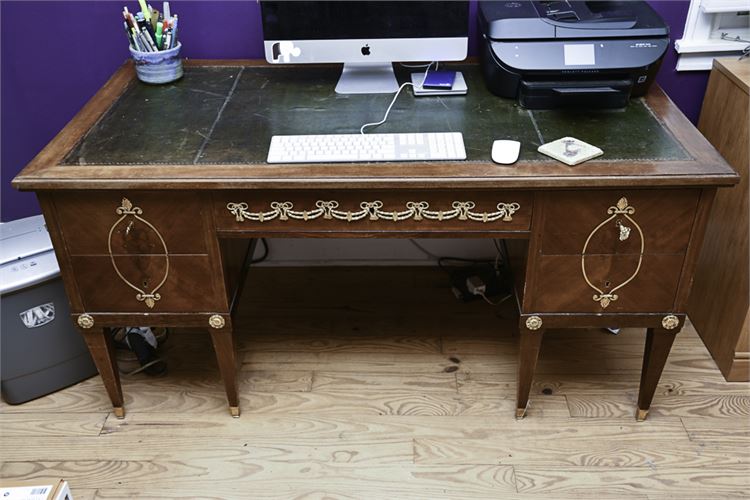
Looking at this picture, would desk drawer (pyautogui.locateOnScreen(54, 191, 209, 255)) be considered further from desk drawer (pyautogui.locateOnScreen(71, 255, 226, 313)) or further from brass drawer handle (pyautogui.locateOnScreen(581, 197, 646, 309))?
brass drawer handle (pyautogui.locateOnScreen(581, 197, 646, 309))

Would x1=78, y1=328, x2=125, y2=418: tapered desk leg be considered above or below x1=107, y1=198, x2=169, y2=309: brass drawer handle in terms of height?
below

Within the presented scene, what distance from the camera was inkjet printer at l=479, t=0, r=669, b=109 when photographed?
5.14 ft

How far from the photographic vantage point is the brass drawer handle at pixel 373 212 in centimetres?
144

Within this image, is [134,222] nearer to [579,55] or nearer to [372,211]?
[372,211]

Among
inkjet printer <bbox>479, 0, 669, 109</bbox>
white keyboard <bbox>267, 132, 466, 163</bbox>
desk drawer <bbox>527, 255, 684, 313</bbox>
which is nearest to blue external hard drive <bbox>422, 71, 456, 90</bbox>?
inkjet printer <bbox>479, 0, 669, 109</bbox>

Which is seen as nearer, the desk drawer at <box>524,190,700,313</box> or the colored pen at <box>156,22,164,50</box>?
the desk drawer at <box>524,190,700,313</box>

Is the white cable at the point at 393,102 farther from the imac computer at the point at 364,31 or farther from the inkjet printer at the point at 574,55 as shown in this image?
the inkjet printer at the point at 574,55

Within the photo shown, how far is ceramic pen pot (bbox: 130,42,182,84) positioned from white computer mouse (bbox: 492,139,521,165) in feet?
2.89

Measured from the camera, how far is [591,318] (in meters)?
1.59

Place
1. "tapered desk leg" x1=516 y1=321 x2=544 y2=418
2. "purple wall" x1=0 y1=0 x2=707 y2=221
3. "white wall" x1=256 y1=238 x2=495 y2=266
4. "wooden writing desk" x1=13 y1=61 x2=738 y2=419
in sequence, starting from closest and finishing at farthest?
"wooden writing desk" x1=13 y1=61 x2=738 y2=419 → "tapered desk leg" x1=516 y1=321 x2=544 y2=418 → "purple wall" x1=0 y1=0 x2=707 y2=221 → "white wall" x1=256 y1=238 x2=495 y2=266

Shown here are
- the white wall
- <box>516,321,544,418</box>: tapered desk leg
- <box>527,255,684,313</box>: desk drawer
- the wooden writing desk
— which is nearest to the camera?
the wooden writing desk

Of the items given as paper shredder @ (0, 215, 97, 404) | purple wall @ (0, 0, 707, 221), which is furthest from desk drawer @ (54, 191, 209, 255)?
purple wall @ (0, 0, 707, 221)

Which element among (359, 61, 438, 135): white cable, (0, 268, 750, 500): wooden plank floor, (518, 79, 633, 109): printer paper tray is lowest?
(0, 268, 750, 500): wooden plank floor

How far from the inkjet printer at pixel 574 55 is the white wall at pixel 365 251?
791mm
